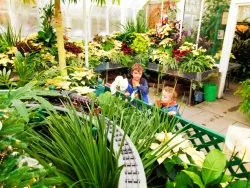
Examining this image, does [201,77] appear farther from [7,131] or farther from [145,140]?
[7,131]

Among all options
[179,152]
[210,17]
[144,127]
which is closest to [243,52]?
[210,17]

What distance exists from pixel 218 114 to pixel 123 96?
327cm

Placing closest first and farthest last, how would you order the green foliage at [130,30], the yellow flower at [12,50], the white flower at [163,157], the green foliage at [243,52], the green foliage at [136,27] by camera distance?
1. the white flower at [163,157]
2. the yellow flower at [12,50]
3. the green foliage at [130,30]
4. the green foliage at [136,27]
5. the green foliage at [243,52]

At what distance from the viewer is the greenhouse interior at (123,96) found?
118 cm

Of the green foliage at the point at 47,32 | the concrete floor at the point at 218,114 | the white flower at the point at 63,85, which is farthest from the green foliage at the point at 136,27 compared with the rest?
the white flower at the point at 63,85

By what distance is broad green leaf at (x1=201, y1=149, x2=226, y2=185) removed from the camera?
3.86 ft

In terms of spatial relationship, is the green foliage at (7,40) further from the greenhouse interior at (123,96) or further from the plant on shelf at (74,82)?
the plant on shelf at (74,82)

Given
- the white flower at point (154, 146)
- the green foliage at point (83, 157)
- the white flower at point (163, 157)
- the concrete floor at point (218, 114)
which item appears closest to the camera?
the green foliage at point (83, 157)

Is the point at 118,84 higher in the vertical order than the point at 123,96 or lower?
higher

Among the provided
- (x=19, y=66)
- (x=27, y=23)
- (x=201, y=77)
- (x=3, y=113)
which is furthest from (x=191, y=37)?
(x=3, y=113)

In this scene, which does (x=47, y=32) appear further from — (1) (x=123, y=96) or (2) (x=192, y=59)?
(2) (x=192, y=59)

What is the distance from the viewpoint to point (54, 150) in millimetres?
1414

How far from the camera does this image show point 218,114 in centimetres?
491

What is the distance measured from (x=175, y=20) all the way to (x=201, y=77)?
2.44m
